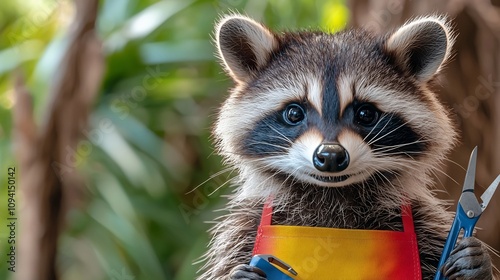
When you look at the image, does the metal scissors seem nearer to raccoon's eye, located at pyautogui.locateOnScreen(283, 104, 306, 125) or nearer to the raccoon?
the raccoon

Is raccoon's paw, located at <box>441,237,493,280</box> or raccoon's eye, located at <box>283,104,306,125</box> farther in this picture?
raccoon's eye, located at <box>283,104,306,125</box>

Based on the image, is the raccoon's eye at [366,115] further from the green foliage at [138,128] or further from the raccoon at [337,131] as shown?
the green foliage at [138,128]

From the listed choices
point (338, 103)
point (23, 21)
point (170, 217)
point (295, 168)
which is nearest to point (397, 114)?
point (338, 103)

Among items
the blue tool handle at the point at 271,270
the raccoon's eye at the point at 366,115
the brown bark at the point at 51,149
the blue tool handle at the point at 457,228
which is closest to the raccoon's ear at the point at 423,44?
the raccoon's eye at the point at 366,115

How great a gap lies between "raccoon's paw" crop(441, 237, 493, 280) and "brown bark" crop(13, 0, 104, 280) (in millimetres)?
1536

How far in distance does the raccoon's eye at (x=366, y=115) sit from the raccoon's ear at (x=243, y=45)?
0.34 m

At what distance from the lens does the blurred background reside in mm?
3451

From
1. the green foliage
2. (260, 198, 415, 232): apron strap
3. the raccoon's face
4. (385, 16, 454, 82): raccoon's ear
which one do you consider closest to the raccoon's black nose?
the raccoon's face

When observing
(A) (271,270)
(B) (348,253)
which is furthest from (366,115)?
(A) (271,270)

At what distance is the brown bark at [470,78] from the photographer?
286cm

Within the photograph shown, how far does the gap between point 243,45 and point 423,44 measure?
1.65 ft

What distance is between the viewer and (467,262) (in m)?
1.74

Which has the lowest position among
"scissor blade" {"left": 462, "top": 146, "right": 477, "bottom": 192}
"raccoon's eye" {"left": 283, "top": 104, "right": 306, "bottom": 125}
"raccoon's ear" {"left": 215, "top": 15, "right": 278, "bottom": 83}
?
"scissor blade" {"left": 462, "top": 146, "right": 477, "bottom": 192}

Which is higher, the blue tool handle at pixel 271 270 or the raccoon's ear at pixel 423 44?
the raccoon's ear at pixel 423 44
